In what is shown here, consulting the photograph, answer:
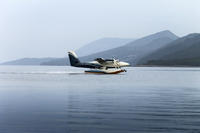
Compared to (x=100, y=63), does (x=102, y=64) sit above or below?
below

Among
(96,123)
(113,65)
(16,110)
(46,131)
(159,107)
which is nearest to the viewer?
(46,131)

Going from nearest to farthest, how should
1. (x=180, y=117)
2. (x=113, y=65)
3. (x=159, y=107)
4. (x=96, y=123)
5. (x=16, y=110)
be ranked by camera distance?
(x=96, y=123)
(x=180, y=117)
(x=16, y=110)
(x=159, y=107)
(x=113, y=65)

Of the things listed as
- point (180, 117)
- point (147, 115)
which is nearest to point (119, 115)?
point (147, 115)

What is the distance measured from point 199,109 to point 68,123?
11.7 metres

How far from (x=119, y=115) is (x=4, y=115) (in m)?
7.29

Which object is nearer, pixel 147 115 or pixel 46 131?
pixel 46 131

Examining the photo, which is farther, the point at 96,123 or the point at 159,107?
the point at 159,107

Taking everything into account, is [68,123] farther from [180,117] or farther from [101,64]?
[101,64]

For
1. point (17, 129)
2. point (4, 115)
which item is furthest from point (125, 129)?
point (4, 115)

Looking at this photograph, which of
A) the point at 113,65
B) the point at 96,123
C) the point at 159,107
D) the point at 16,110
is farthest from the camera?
the point at 113,65

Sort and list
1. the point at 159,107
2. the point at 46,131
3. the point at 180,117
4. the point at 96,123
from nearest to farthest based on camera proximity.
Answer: the point at 46,131 < the point at 96,123 < the point at 180,117 < the point at 159,107

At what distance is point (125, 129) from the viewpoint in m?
20.0

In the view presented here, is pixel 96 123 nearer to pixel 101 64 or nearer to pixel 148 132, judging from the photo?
pixel 148 132

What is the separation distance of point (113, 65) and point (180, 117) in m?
89.3
